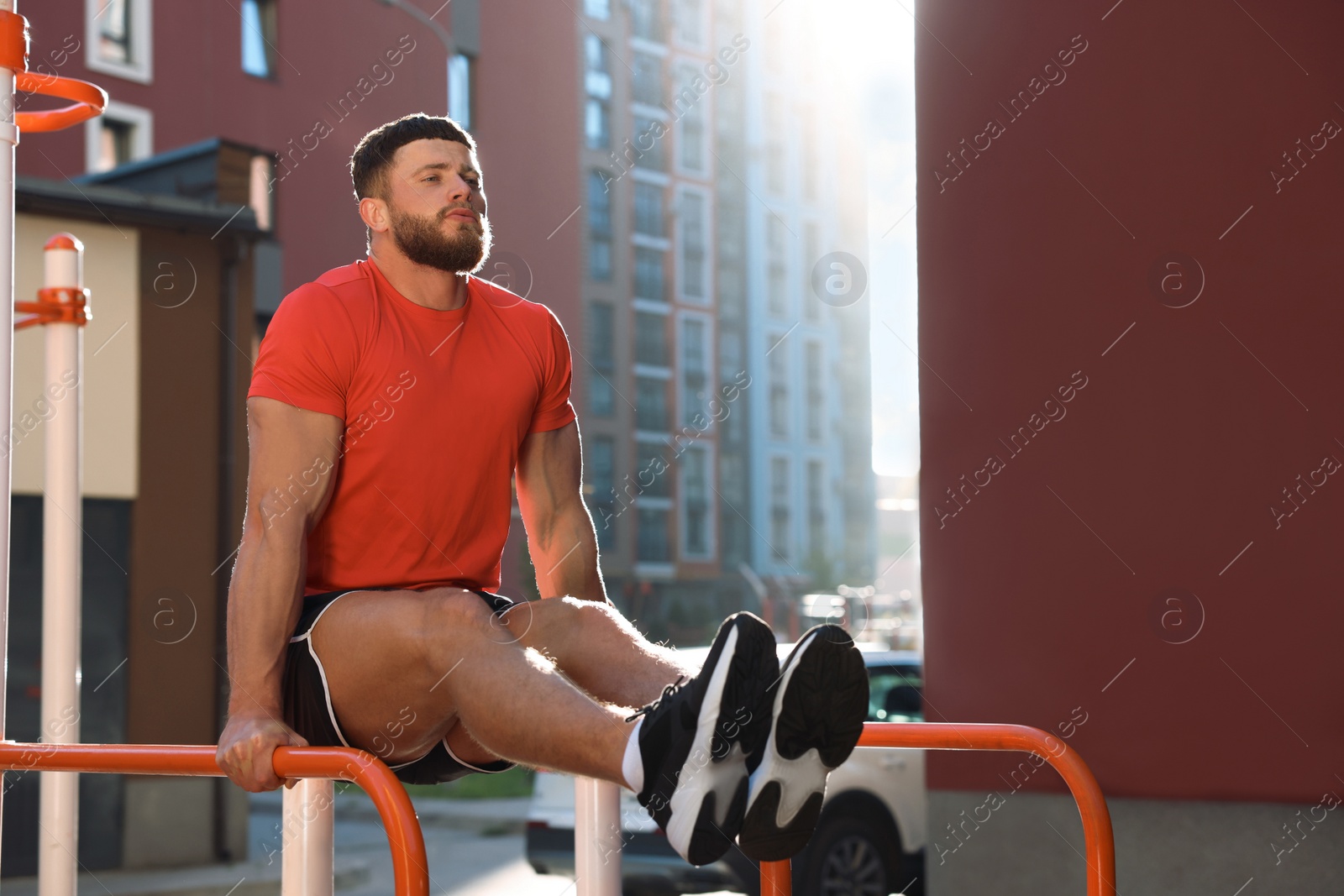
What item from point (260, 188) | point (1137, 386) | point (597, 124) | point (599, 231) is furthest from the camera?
point (597, 124)

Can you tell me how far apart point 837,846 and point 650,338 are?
122 ft

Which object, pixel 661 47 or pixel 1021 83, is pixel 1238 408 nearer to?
pixel 1021 83

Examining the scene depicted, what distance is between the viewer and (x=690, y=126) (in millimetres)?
47719

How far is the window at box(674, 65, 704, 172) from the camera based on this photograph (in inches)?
1815

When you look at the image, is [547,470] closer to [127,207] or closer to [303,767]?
[303,767]

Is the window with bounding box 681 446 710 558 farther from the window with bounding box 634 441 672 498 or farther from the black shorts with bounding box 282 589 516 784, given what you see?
the black shorts with bounding box 282 589 516 784

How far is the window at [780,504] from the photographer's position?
161ft

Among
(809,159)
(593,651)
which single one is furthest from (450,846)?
(809,159)

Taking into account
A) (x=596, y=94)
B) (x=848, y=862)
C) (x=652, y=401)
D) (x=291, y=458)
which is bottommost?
(x=848, y=862)

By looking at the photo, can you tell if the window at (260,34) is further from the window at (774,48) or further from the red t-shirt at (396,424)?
the window at (774,48)

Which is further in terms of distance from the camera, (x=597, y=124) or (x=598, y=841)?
(x=597, y=124)

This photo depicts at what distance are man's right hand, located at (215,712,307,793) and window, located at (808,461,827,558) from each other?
1951 inches

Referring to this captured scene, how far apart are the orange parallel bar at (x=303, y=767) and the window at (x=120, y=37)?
16.9 meters

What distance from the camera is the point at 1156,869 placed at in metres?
4.30
